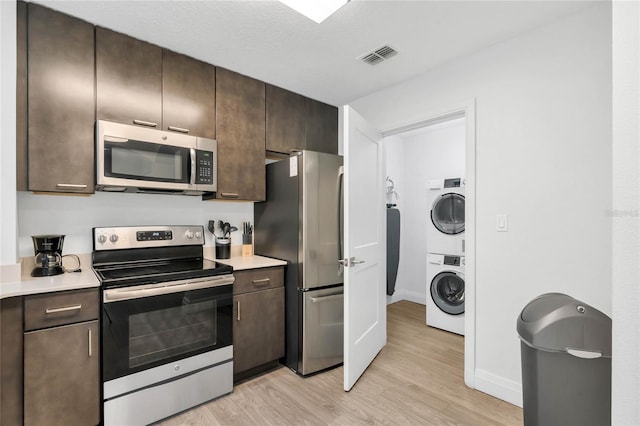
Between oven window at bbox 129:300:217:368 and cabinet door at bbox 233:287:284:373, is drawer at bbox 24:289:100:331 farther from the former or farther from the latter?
cabinet door at bbox 233:287:284:373

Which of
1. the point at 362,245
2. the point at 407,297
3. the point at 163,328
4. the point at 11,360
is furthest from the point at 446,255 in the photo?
the point at 11,360

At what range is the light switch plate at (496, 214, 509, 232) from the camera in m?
2.16

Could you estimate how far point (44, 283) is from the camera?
65.7 inches

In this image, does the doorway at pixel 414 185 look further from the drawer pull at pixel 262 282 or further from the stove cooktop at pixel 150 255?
the stove cooktop at pixel 150 255

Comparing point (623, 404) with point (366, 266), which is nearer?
point (623, 404)

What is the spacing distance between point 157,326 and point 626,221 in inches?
86.7

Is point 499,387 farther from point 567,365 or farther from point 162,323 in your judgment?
point 162,323

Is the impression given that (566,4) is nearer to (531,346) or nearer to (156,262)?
(531,346)

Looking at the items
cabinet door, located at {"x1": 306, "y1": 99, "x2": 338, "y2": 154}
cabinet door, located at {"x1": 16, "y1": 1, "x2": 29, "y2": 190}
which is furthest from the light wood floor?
cabinet door, located at {"x1": 306, "y1": 99, "x2": 338, "y2": 154}

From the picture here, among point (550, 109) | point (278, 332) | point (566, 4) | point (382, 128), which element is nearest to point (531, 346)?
point (550, 109)

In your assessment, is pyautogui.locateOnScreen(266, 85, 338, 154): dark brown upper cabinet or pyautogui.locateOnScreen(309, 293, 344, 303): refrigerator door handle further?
pyautogui.locateOnScreen(266, 85, 338, 154): dark brown upper cabinet

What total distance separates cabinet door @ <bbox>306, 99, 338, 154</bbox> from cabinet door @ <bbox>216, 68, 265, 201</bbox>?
582 millimetres

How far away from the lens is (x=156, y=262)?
7.69 ft

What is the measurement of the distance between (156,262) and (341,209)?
153 centimetres
